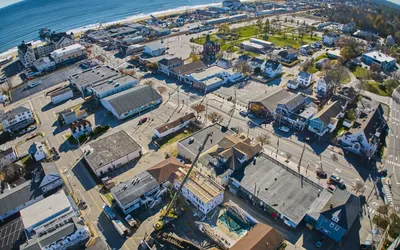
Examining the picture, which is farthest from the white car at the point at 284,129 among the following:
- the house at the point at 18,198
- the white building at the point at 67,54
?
the white building at the point at 67,54

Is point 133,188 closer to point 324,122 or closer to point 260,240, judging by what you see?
point 260,240

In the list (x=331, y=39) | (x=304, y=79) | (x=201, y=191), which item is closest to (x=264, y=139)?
(x=201, y=191)

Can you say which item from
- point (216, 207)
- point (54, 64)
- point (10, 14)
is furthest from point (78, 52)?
point (10, 14)

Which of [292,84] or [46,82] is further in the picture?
[46,82]

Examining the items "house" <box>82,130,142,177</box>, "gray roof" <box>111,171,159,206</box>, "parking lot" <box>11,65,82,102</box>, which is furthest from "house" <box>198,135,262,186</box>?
"parking lot" <box>11,65,82,102</box>

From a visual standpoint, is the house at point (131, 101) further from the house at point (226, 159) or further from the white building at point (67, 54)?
the white building at point (67, 54)

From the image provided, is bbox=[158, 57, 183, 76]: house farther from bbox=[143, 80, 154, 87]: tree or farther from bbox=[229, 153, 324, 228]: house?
bbox=[229, 153, 324, 228]: house
